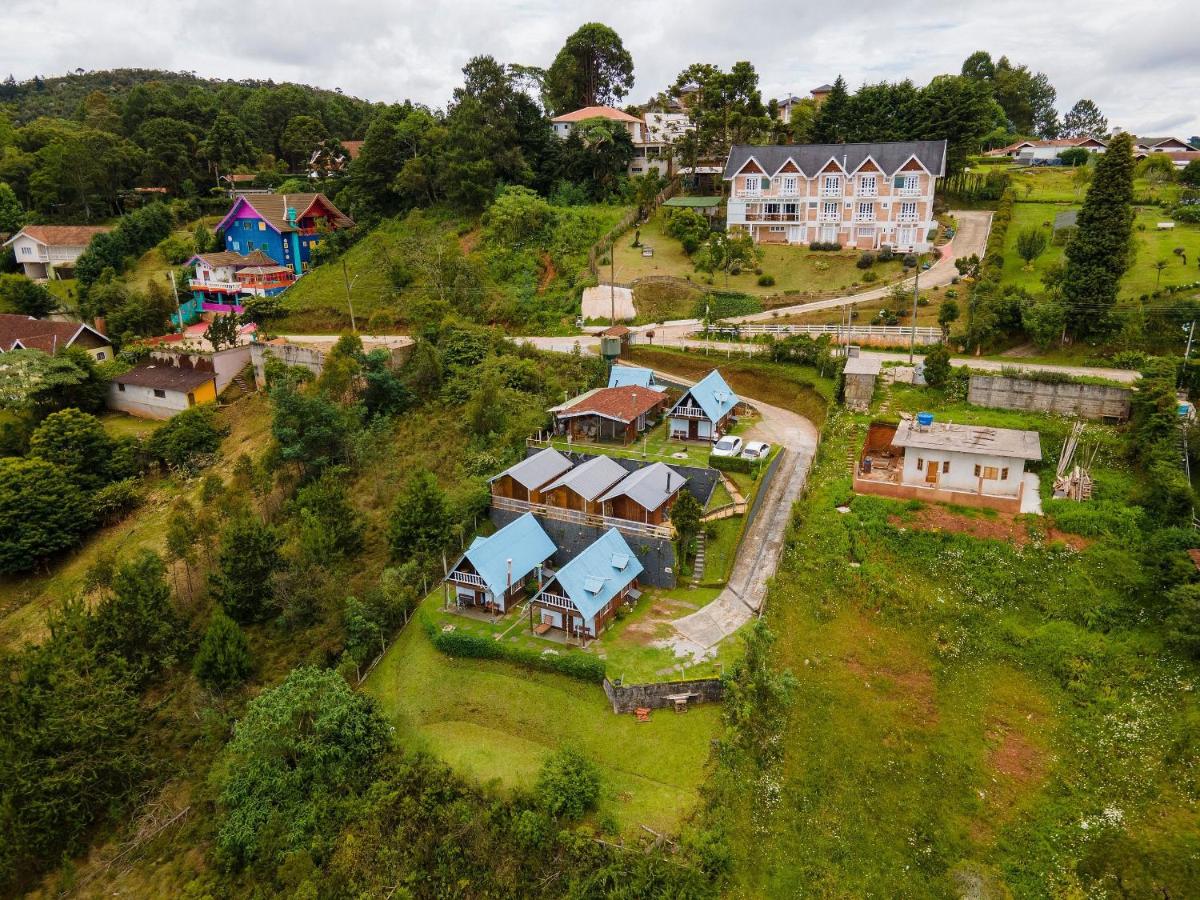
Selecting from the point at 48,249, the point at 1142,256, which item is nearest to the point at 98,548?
the point at 48,249

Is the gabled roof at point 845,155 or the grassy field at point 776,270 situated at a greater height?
the gabled roof at point 845,155

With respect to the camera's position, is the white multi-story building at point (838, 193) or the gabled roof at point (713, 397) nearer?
the gabled roof at point (713, 397)

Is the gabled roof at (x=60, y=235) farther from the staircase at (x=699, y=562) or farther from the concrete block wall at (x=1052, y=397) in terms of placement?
the concrete block wall at (x=1052, y=397)

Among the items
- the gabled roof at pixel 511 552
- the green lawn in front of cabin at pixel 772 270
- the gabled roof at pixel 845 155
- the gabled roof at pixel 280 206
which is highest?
the gabled roof at pixel 845 155

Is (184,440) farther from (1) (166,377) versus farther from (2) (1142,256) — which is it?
(2) (1142,256)

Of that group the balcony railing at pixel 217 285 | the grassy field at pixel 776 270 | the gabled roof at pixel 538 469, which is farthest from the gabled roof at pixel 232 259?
the gabled roof at pixel 538 469

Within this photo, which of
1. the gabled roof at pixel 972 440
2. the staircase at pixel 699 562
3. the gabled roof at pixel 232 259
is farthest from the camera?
the gabled roof at pixel 232 259
